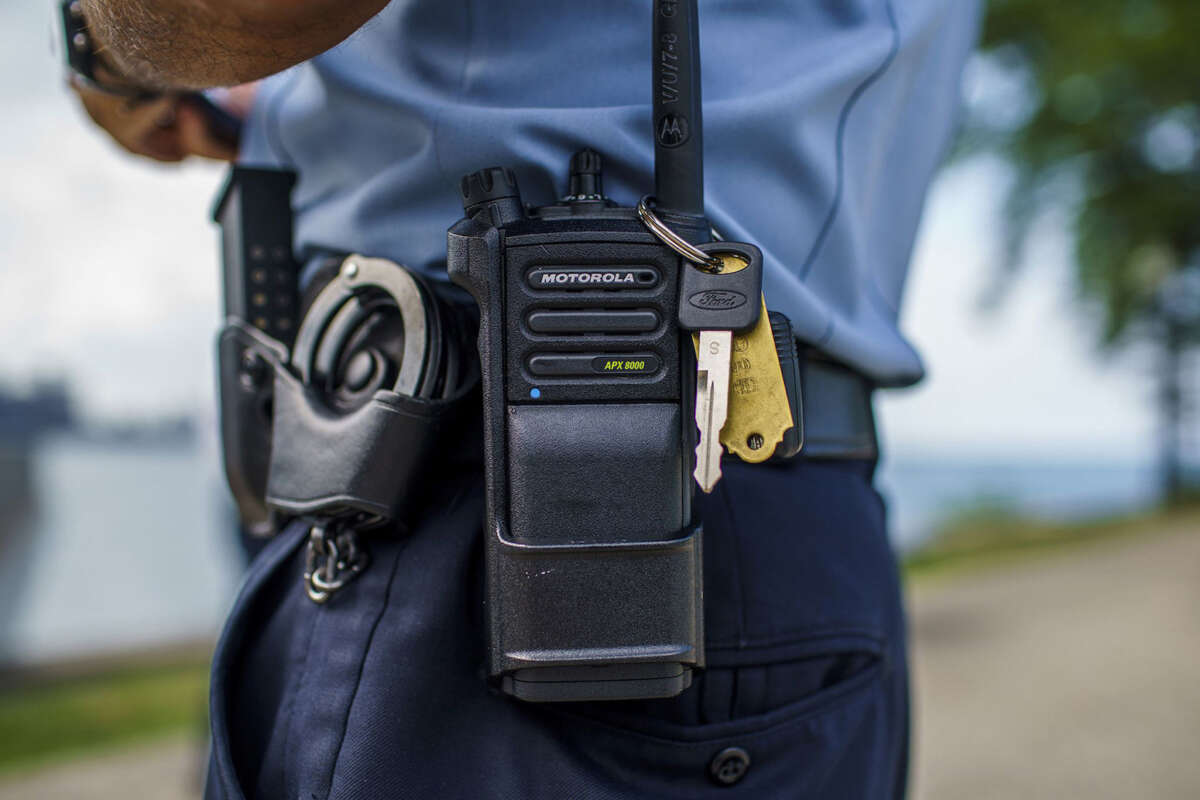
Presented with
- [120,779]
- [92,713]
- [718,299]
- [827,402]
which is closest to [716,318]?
[718,299]

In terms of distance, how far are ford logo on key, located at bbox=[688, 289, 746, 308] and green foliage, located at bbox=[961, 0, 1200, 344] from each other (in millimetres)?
8318

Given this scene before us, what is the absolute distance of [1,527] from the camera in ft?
20.3

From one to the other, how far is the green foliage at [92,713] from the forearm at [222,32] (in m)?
3.43

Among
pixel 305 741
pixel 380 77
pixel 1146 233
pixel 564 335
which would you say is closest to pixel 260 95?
pixel 380 77

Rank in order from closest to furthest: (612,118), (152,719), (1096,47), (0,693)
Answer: (612,118)
(152,719)
(0,693)
(1096,47)

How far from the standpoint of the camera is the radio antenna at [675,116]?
0.68 m

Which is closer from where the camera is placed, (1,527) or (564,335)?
(564,335)

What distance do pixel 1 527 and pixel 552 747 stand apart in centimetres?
695

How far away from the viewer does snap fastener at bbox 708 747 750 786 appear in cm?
72

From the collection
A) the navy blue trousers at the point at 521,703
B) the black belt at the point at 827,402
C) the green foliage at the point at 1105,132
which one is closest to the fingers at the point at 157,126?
the black belt at the point at 827,402

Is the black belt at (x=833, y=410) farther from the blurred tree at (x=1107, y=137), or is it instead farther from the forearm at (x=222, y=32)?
the blurred tree at (x=1107, y=137)

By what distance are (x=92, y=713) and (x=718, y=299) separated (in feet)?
16.0

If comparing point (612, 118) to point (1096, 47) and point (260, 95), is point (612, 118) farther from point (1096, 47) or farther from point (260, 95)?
point (1096, 47)

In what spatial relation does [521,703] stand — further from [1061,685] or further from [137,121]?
[1061,685]
